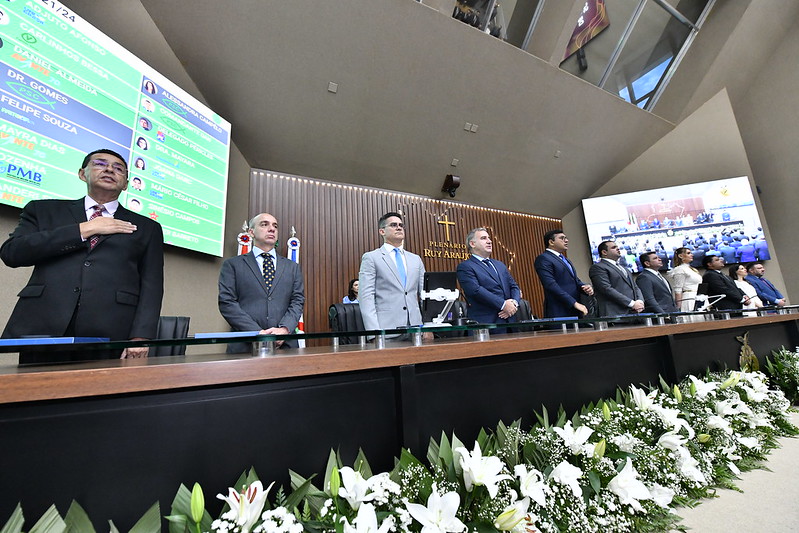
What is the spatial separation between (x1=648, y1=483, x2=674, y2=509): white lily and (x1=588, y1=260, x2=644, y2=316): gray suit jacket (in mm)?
2484

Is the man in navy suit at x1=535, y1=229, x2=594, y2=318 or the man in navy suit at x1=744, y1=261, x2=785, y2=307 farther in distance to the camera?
the man in navy suit at x1=744, y1=261, x2=785, y2=307

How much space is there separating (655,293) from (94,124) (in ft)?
17.2

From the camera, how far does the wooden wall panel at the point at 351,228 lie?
16.5ft

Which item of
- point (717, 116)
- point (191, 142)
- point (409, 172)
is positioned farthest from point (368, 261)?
point (717, 116)

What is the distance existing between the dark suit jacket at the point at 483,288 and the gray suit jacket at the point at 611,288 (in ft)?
3.95

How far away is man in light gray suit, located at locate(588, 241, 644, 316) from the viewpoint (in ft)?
11.2

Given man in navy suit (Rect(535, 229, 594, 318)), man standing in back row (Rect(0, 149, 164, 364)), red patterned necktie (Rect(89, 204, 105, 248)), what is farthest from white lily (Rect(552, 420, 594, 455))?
man in navy suit (Rect(535, 229, 594, 318))

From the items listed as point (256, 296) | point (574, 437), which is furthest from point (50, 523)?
point (256, 296)

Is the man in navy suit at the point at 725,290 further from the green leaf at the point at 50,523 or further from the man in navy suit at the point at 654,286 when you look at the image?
the green leaf at the point at 50,523

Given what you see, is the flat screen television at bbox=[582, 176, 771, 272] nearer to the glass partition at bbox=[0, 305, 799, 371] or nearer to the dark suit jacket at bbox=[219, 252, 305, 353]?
the glass partition at bbox=[0, 305, 799, 371]

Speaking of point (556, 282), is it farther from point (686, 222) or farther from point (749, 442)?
point (686, 222)

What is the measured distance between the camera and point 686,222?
658cm

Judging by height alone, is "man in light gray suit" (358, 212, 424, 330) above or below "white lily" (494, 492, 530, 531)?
above

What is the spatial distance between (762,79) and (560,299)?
25.6 feet
